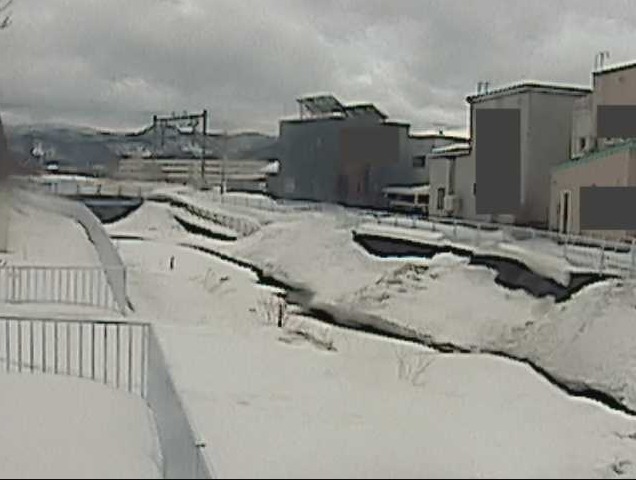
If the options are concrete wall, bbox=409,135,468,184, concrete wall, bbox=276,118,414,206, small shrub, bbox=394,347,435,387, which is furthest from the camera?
concrete wall, bbox=409,135,468,184

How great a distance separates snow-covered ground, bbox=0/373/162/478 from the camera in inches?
166

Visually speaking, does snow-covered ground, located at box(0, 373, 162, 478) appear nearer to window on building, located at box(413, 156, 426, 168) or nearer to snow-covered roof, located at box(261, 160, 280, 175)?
window on building, located at box(413, 156, 426, 168)

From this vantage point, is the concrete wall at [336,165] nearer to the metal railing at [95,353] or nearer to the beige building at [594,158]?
the beige building at [594,158]

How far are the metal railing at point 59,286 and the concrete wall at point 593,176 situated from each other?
10.7 m

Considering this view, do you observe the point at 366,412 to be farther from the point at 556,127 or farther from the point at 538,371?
the point at 556,127

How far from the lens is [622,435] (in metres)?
7.13

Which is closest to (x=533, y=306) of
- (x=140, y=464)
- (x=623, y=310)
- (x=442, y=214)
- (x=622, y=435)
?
(x=623, y=310)

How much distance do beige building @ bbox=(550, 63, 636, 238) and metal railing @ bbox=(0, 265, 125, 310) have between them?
10686 millimetres

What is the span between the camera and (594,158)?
18.8m

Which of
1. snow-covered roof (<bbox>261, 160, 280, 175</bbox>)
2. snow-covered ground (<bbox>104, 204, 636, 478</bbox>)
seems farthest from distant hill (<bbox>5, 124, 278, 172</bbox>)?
snow-covered ground (<bbox>104, 204, 636, 478</bbox>)

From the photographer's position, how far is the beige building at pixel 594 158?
17.7 metres

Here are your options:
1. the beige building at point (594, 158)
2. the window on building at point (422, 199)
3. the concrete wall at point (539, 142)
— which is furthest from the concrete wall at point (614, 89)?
the window on building at point (422, 199)

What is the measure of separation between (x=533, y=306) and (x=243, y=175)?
45.8 m

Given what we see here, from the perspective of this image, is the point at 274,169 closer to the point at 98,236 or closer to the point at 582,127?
the point at 582,127
